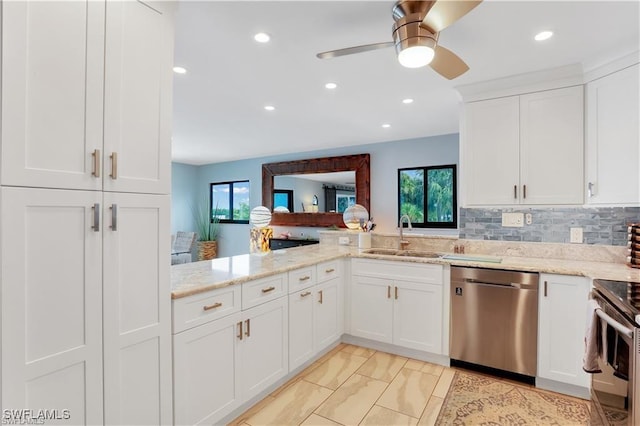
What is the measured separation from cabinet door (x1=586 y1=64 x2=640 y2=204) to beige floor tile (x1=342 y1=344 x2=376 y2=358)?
2181mm

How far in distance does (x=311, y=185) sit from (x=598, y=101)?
430 cm

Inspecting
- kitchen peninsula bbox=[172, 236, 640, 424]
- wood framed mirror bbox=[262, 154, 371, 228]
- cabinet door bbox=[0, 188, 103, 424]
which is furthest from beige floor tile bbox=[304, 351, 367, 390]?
wood framed mirror bbox=[262, 154, 371, 228]

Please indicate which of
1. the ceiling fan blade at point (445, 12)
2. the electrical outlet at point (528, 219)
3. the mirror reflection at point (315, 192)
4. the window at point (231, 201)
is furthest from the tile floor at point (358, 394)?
the window at point (231, 201)

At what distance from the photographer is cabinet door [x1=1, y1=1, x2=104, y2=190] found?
109 centimetres

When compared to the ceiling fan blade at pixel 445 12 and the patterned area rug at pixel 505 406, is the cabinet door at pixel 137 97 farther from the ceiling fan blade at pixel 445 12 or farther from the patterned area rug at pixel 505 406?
the patterned area rug at pixel 505 406

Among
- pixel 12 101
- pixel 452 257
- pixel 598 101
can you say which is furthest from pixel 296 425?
pixel 598 101

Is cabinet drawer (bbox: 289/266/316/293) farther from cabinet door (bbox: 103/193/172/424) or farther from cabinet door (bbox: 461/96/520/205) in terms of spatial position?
cabinet door (bbox: 461/96/520/205)

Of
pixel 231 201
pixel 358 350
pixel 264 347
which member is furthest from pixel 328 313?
pixel 231 201

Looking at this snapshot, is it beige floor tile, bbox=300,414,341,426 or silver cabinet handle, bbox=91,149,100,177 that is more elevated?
silver cabinet handle, bbox=91,149,100,177

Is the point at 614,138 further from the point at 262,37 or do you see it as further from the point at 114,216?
the point at 114,216

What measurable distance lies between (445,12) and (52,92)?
1.67 m

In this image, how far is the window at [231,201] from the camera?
277 inches

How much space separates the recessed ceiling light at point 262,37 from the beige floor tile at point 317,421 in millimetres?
2425

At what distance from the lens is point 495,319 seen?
2.53 meters
